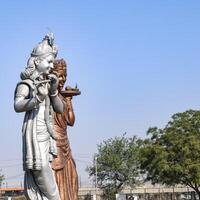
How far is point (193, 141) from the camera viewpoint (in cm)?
2769

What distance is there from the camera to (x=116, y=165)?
36.3m

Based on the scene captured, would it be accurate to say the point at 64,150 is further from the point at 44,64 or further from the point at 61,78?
the point at 44,64

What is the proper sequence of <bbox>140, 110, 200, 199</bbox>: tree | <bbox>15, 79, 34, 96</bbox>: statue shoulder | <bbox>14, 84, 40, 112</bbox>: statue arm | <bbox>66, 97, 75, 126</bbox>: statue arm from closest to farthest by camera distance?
<bbox>14, 84, 40, 112</bbox>: statue arm → <bbox>15, 79, 34, 96</bbox>: statue shoulder → <bbox>66, 97, 75, 126</bbox>: statue arm → <bbox>140, 110, 200, 199</bbox>: tree

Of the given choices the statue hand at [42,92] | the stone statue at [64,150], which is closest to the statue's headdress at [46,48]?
the statue hand at [42,92]

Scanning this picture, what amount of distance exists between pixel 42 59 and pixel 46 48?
212mm

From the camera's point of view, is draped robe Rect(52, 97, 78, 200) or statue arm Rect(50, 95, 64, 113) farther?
draped robe Rect(52, 97, 78, 200)

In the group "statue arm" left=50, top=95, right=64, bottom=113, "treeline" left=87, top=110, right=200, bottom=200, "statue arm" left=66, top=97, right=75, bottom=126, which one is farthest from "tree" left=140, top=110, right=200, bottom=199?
"statue arm" left=50, top=95, right=64, bottom=113

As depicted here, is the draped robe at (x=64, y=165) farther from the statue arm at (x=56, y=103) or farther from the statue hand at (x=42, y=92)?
the statue hand at (x=42, y=92)

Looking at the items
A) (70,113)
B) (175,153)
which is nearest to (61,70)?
(70,113)

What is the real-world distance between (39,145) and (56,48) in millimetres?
1412

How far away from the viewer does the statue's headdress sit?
722 cm

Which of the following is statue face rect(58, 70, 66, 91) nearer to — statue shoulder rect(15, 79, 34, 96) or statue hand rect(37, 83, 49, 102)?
statue shoulder rect(15, 79, 34, 96)

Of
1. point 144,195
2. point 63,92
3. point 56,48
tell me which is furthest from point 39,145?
point 144,195

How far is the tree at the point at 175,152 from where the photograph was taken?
2767 cm
